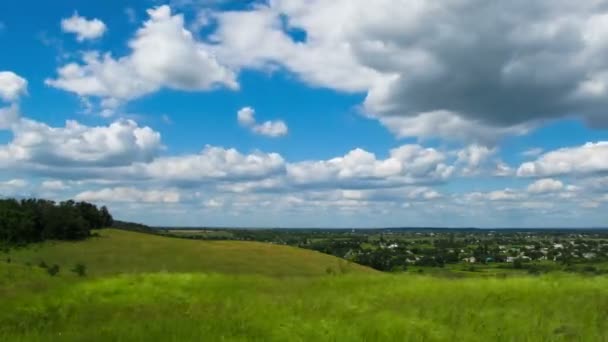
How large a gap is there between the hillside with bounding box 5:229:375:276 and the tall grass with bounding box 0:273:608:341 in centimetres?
4148

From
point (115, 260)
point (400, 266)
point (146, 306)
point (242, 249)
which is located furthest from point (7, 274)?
point (400, 266)

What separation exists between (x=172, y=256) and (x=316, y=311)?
226ft

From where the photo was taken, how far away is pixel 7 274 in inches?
1222

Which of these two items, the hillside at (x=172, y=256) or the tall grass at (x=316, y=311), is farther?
the hillside at (x=172, y=256)

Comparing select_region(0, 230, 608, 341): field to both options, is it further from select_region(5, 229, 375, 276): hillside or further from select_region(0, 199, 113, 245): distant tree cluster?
select_region(0, 199, 113, 245): distant tree cluster

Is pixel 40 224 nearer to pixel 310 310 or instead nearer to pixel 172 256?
pixel 172 256

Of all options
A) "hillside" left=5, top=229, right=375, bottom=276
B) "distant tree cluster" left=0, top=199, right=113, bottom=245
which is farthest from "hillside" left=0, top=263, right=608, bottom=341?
"distant tree cluster" left=0, top=199, right=113, bottom=245

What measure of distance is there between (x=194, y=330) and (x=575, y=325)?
718cm

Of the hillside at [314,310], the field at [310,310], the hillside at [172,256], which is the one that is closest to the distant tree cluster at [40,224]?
the hillside at [172,256]

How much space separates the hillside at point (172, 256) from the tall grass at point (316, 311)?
41.5 metres

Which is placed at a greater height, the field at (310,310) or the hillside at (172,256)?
the field at (310,310)

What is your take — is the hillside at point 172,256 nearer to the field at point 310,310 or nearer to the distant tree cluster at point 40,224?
the distant tree cluster at point 40,224

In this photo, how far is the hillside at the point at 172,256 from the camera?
65562 millimetres

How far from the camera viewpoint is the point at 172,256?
77.9 metres
